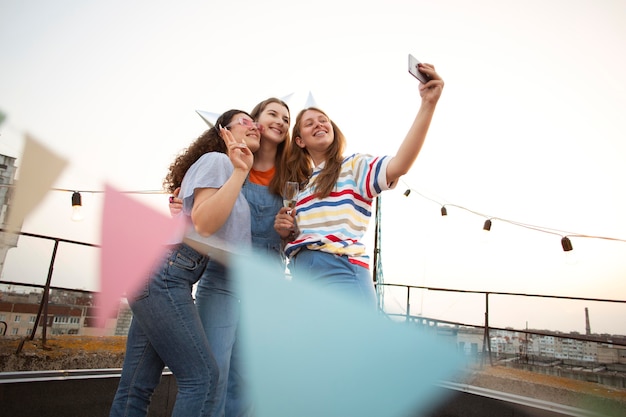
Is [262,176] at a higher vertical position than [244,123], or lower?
lower

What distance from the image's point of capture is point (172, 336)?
1.21 meters

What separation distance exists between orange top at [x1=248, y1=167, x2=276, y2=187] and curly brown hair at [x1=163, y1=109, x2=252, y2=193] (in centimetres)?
20

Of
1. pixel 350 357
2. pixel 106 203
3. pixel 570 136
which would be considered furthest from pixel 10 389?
pixel 570 136

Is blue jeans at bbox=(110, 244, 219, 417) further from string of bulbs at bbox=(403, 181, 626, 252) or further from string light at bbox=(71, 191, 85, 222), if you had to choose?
string of bulbs at bbox=(403, 181, 626, 252)

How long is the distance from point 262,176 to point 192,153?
0.37 metres

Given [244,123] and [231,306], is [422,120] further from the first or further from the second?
[231,306]

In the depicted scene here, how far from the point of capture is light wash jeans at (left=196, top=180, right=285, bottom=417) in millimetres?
1440

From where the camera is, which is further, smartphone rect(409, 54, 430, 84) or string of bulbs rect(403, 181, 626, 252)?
string of bulbs rect(403, 181, 626, 252)

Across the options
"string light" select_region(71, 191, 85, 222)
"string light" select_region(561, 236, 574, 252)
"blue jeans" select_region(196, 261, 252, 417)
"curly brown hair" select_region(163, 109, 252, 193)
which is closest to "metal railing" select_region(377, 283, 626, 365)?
"string light" select_region(561, 236, 574, 252)

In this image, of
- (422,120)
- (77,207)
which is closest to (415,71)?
(422,120)

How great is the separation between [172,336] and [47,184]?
6.67 ft

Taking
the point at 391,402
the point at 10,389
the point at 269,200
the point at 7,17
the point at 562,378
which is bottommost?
the point at 562,378

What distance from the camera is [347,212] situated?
1.36 meters

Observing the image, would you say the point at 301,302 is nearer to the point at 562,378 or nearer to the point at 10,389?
the point at 10,389
